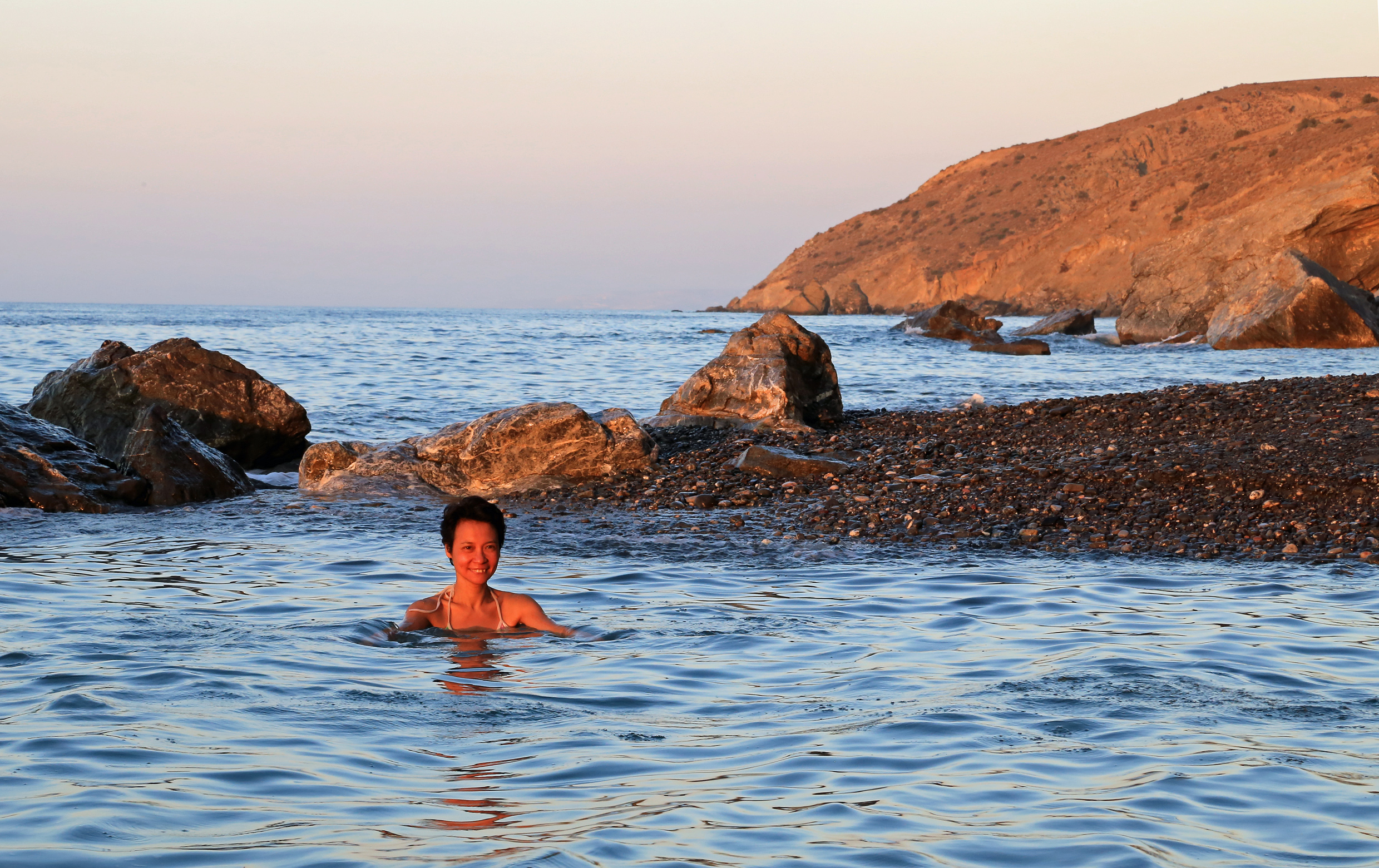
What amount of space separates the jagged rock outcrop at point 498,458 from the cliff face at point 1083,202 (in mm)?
67530

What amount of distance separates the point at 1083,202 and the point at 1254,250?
88.4 m

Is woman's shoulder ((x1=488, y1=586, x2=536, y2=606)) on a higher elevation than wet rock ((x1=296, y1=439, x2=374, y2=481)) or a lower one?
lower

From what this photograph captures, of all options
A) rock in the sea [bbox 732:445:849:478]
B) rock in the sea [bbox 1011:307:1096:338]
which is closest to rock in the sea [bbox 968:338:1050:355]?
rock in the sea [bbox 1011:307:1096:338]

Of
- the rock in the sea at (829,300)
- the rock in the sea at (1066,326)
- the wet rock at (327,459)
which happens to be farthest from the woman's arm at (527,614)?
the rock in the sea at (829,300)

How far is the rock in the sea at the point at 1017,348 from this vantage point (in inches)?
1435

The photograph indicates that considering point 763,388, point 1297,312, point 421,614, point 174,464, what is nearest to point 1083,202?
point 1297,312

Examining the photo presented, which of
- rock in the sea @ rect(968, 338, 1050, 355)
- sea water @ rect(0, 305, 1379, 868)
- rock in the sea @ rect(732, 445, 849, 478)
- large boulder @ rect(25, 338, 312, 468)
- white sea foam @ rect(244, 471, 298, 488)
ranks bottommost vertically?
sea water @ rect(0, 305, 1379, 868)

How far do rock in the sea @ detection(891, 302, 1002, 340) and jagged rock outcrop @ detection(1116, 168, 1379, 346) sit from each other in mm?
5802

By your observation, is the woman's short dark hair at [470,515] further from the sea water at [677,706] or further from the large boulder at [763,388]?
the large boulder at [763,388]

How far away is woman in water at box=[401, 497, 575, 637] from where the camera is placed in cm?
645

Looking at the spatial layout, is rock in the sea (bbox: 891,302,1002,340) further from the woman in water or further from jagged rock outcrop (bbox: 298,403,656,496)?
the woman in water

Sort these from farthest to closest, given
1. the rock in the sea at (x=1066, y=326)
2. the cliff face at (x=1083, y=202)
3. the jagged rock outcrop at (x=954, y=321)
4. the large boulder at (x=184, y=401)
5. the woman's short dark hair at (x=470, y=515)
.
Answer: the cliff face at (x=1083, y=202), the rock in the sea at (x=1066, y=326), the jagged rock outcrop at (x=954, y=321), the large boulder at (x=184, y=401), the woman's short dark hair at (x=470, y=515)

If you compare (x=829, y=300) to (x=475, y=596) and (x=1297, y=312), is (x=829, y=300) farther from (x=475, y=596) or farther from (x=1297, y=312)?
(x=475, y=596)

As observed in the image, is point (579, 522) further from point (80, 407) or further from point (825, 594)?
point (80, 407)
